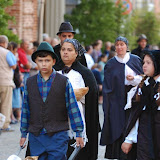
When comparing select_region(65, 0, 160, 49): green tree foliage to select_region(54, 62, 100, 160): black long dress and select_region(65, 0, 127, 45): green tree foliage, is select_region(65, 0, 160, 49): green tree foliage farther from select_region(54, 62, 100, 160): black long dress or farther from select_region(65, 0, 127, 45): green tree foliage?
select_region(54, 62, 100, 160): black long dress

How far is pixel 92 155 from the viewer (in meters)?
7.65

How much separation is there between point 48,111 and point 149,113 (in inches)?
40.3

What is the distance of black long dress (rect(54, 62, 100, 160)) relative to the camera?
284 inches

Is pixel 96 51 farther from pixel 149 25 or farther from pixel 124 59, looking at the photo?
pixel 149 25

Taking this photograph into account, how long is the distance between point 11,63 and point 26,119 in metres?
6.06

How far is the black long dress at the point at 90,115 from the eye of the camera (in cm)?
721

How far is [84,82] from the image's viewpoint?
717 centimetres

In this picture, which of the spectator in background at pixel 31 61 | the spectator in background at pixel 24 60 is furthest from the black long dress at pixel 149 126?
the spectator in background at pixel 31 61

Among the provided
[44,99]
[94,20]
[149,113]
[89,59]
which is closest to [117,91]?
[149,113]

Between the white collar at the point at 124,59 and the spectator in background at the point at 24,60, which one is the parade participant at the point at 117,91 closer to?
the white collar at the point at 124,59

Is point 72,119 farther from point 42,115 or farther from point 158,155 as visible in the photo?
point 158,155

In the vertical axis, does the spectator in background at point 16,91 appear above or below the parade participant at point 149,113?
below

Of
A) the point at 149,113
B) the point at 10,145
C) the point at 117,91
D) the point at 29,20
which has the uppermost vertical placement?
the point at 29,20

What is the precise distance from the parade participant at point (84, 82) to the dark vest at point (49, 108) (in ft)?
3.80
